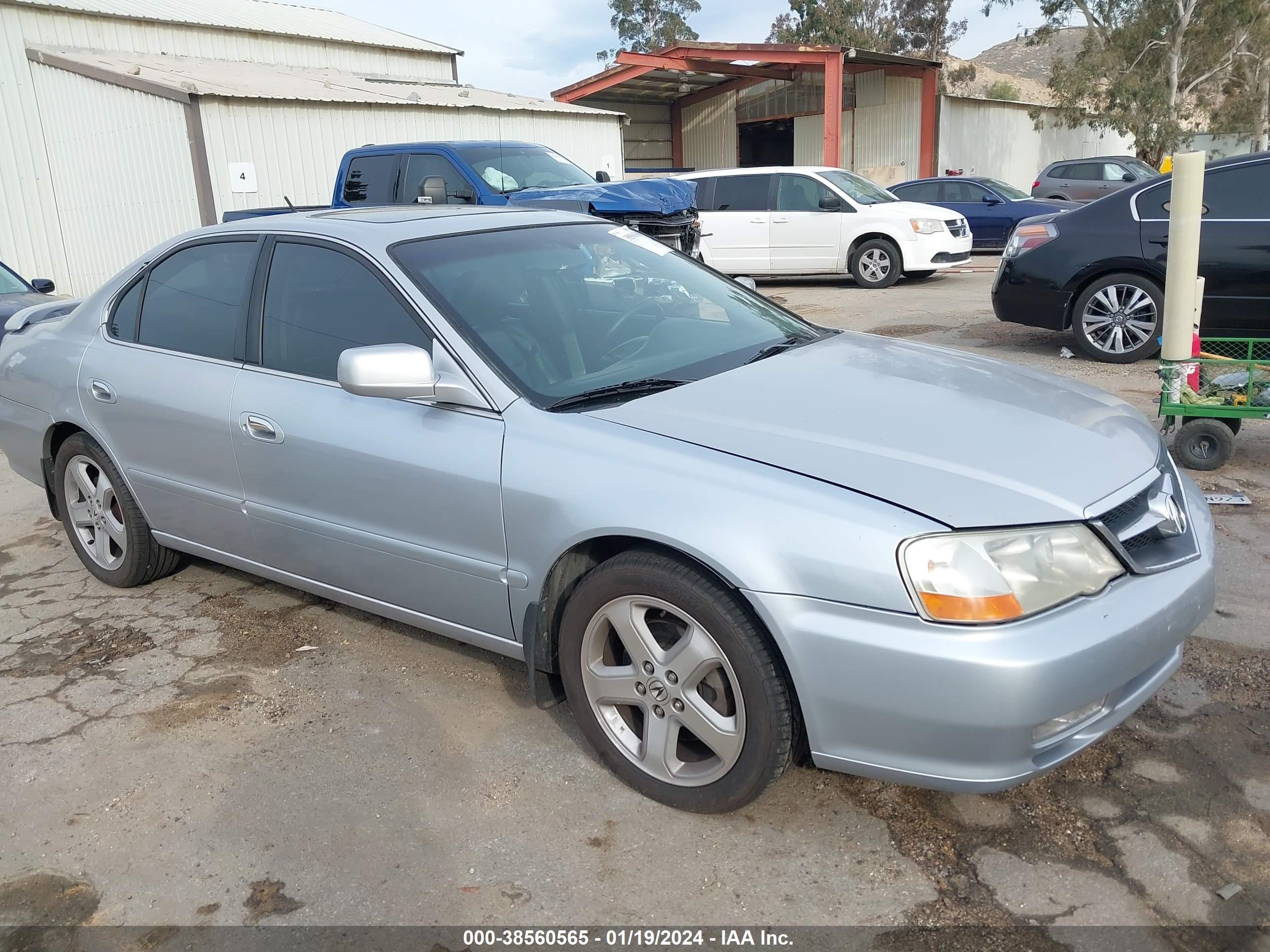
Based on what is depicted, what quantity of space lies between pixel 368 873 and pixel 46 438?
298 centimetres

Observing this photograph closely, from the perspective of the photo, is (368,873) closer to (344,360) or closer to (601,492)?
(601,492)

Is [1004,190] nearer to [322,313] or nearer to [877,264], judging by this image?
[877,264]

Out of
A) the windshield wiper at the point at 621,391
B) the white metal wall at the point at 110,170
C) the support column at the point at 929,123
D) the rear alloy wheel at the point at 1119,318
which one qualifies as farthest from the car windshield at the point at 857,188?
the support column at the point at 929,123

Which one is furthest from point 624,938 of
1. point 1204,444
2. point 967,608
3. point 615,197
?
point 615,197

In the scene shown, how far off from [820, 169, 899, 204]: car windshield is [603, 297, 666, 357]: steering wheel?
11.0 m

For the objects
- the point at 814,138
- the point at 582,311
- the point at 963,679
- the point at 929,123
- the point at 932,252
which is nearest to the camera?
the point at 963,679

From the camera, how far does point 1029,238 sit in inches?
326

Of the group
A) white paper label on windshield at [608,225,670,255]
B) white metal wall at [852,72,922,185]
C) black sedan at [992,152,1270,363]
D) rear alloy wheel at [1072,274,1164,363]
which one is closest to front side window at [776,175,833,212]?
black sedan at [992,152,1270,363]

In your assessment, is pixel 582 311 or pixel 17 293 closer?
pixel 582 311

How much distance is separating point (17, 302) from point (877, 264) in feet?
32.6

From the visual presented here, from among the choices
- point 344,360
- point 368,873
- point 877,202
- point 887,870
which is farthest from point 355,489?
point 877,202

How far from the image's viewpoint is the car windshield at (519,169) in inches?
402

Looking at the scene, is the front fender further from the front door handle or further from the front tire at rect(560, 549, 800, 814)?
the front door handle

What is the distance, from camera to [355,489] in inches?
132
